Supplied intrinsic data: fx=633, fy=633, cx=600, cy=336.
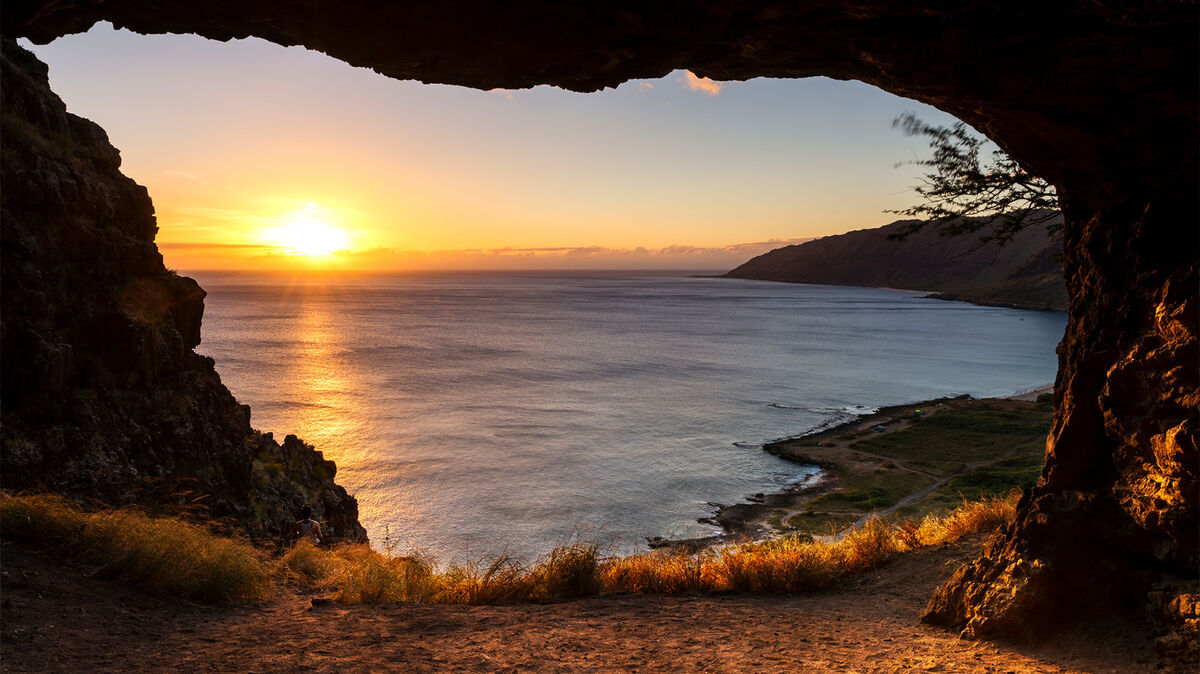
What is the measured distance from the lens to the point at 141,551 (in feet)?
26.3

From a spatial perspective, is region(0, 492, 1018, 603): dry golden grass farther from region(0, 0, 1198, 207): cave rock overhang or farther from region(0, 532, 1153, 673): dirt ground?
region(0, 0, 1198, 207): cave rock overhang

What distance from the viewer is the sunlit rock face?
5695 mm

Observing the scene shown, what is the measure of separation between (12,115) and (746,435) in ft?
132

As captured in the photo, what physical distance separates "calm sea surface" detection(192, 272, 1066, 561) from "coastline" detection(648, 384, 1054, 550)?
106cm

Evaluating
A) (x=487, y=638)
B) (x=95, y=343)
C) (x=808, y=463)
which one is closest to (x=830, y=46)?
(x=487, y=638)

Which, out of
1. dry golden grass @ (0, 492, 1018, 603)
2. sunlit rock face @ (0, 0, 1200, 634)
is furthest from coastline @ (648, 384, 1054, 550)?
sunlit rock face @ (0, 0, 1200, 634)

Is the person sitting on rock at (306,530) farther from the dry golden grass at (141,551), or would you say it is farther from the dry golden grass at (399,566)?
the dry golden grass at (141,551)

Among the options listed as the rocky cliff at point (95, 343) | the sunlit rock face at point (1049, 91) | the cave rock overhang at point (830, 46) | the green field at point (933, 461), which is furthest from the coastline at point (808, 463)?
the cave rock overhang at point (830, 46)

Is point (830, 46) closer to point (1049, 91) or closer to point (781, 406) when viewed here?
point (1049, 91)

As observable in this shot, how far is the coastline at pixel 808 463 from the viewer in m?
27.0

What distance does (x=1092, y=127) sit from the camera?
21.0 feet

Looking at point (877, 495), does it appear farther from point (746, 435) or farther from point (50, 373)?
point (50, 373)

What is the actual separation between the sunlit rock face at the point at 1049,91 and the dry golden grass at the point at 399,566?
329 cm

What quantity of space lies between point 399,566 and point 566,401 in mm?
44871
